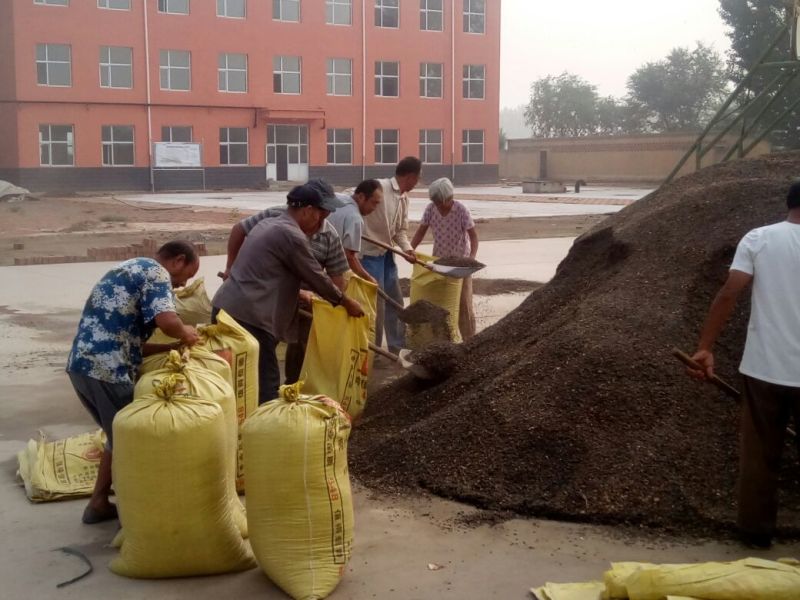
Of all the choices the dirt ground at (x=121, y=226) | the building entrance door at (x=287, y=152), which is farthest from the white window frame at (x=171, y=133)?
the dirt ground at (x=121, y=226)

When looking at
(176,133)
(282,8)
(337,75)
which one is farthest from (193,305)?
(337,75)

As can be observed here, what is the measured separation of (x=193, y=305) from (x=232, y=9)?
Result: 3695cm

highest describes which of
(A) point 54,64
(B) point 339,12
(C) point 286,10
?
(B) point 339,12

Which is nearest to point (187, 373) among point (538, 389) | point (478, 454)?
point (478, 454)

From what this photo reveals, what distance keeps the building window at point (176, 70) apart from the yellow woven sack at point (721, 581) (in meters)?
38.8

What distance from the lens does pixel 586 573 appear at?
3.79 m

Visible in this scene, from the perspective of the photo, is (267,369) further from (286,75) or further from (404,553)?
(286,75)

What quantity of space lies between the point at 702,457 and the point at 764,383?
77cm

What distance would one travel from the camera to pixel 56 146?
125 ft

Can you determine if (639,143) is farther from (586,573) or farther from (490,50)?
(586,573)

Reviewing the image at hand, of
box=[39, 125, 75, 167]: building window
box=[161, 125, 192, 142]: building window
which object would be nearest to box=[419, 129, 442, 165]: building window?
box=[161, 125, 192, 142]: building window

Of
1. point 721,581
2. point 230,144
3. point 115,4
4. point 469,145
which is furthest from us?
point 469,145

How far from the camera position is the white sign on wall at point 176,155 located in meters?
39.8

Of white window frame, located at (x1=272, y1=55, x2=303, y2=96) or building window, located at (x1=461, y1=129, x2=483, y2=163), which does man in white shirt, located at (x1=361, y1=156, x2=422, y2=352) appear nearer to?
white window frame, located at (x1=272, y1=55, x2=303, y2=96)
